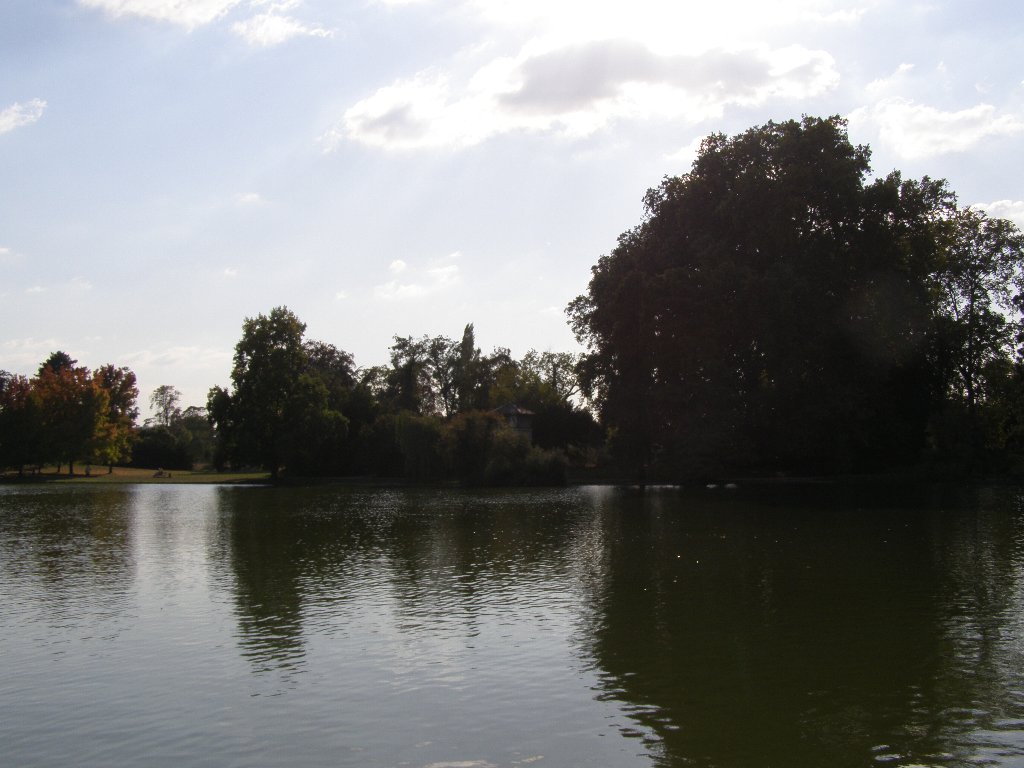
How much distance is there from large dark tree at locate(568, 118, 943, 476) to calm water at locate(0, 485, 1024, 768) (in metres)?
22.4

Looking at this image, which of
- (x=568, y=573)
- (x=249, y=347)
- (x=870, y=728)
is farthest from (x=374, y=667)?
(x=249, y=347)

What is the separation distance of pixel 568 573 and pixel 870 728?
1153cm

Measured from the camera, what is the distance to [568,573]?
2092cm

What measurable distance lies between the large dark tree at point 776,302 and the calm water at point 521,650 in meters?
22.4

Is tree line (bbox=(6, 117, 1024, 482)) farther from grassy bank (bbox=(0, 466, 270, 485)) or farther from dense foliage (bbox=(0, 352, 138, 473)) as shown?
dense foliage (bbox=(0, 352, 138, 473))

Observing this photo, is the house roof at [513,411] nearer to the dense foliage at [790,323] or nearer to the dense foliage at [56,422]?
the dense foliage at [790,323]

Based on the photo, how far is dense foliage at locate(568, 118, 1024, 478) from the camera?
165ft

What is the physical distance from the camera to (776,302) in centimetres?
4819

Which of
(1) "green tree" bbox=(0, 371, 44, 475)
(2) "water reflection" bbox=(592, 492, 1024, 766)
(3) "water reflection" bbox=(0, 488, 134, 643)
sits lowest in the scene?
(2) "water reflection" bbox=(592, 492, 1024, 766)

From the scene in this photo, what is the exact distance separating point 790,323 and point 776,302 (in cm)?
151

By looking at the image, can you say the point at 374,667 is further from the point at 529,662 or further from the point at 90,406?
the point at 90,406

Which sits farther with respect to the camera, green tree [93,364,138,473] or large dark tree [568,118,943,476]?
green tree [93,364,138,473]

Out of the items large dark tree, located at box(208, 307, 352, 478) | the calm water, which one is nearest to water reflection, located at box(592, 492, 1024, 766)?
→ the calm water

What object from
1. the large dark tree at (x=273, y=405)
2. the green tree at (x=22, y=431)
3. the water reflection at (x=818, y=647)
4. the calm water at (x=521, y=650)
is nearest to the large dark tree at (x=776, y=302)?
the calm water at (x=521, y=650)
